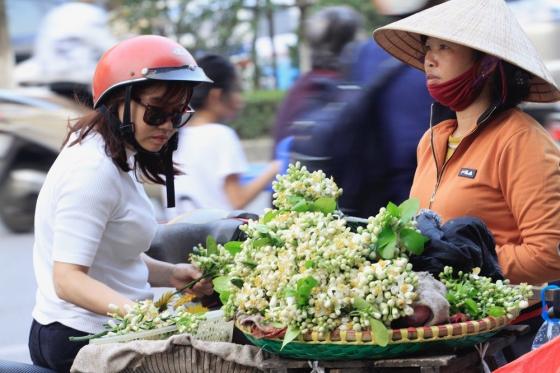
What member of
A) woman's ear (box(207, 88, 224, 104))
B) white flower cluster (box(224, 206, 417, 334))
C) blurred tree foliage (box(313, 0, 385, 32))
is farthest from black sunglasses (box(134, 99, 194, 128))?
blurred tree foliage (box(313, 0, 385, 32))

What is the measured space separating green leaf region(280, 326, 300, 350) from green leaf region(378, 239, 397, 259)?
10.4 inches

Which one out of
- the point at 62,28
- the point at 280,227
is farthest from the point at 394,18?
the point at 62,28

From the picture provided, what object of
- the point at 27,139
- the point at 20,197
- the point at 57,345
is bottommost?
the point at 20,197

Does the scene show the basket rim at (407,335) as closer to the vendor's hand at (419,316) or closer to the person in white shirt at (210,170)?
the vendor's hand at (419,316)

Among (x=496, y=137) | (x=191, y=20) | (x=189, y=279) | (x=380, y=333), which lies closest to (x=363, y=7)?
(x=191, y=20)

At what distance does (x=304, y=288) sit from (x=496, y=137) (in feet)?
3.12

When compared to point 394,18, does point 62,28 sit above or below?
below

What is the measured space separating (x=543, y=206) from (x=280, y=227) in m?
0.79

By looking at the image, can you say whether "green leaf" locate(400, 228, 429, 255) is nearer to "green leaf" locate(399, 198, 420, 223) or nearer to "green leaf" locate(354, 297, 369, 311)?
"green leaf" locate(399, 198, 420, 223)

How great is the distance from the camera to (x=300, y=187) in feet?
8.86

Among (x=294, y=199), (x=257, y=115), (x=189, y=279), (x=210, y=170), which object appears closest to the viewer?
(x=294, y=199)

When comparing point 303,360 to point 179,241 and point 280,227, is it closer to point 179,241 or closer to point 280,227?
point 280,227

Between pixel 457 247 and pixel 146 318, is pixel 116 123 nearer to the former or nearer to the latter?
pixel 146 318

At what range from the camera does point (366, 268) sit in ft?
7.74
